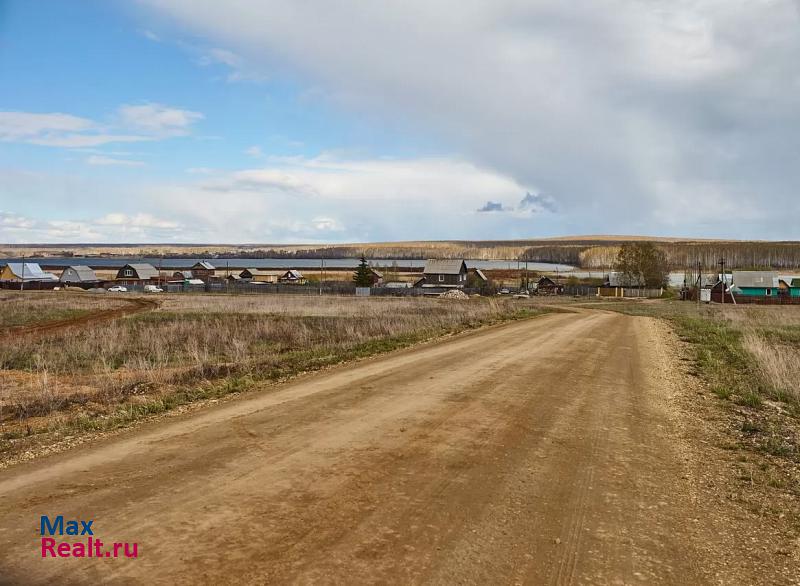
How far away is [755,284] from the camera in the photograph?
82.8 m

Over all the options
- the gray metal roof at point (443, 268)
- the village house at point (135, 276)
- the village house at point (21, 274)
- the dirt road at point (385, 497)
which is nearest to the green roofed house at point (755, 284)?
the gray metal roof at point (443, 268)

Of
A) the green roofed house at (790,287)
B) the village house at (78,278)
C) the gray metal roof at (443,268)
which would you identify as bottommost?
the village house at (78,278)

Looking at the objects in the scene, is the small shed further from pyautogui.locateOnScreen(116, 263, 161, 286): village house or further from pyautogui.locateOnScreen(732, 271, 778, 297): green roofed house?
pyautogui.locateOnScreen(116, 263, 161, 286): village house

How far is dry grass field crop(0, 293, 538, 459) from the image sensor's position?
417 inches

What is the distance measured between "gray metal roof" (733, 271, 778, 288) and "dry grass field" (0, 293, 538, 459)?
65.9 m

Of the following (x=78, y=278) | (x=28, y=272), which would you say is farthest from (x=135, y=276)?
(x=28, y=272)

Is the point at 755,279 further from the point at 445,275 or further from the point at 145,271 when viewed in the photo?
the point at 145,271

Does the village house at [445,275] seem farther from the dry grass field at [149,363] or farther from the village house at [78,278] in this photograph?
the village house at [78,278]

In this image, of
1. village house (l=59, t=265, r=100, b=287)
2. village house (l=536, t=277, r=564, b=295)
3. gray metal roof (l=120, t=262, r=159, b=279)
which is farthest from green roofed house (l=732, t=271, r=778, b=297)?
village house (l=59, t=265, r=100, b=287)

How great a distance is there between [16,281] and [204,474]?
371ft

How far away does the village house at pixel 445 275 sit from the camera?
9356cm

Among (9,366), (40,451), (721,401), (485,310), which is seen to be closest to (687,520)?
(721,401)

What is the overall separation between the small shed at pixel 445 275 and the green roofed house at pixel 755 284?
4080cm

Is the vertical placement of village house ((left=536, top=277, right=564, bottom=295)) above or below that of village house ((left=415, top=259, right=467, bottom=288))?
below
